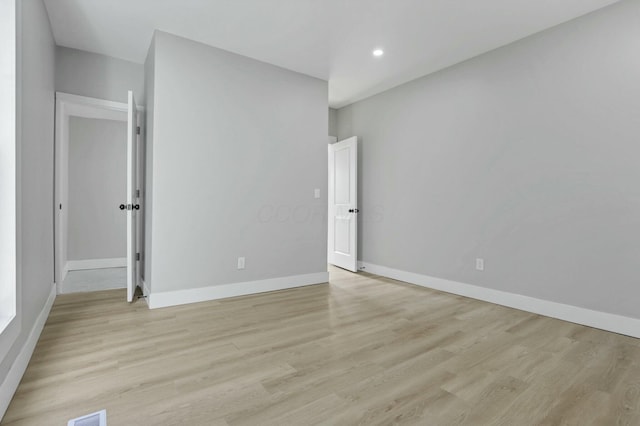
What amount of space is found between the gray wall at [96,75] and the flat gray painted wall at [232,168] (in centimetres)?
92

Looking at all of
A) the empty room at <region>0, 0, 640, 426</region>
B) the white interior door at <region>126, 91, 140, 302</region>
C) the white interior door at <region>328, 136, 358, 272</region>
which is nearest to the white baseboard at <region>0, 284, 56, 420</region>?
the empty room at <region>0, 0, 640, 426</region>

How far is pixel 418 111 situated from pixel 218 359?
367cm

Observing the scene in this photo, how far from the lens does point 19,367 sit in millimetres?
1769

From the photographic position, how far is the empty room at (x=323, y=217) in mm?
1691

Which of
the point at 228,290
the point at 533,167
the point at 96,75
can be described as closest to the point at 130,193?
the point at 228,290

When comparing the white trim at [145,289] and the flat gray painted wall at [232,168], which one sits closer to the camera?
the flat gray painted wall at [232,168]

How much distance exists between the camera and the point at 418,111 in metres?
4.20

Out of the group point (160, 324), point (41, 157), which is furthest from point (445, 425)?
point (41, 157)

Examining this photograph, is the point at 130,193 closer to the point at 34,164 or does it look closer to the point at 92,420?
the point at 34,164

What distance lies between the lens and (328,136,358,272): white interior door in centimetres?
494

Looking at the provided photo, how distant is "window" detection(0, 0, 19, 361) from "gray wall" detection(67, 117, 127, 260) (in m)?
4.28

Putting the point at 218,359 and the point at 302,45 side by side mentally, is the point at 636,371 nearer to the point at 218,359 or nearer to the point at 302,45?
the point at 218,359

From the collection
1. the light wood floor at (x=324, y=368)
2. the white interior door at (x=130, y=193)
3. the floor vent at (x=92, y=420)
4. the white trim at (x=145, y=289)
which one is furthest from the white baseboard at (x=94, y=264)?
the floor vent at (x=92, y=420)

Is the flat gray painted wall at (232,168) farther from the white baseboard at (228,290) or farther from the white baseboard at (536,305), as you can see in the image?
the white baseboard at (536,305)
